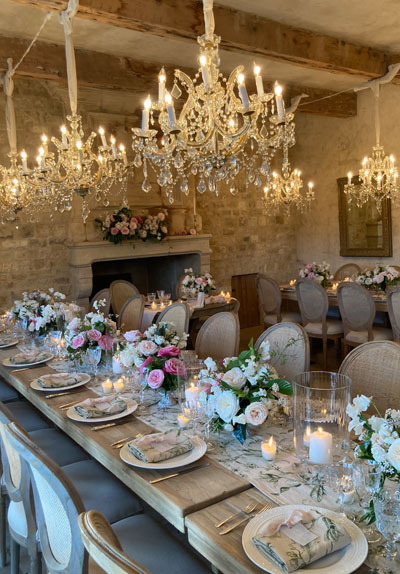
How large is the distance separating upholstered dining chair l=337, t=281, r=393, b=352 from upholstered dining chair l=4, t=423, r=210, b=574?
11.7ft

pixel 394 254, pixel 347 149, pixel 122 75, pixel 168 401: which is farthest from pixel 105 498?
pixel 347 149

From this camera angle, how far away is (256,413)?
1.78 metres

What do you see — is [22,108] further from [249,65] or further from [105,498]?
[105,498]

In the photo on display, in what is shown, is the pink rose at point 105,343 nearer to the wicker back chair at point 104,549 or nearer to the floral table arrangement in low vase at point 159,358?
the floral table arrangement in low vase at point 159,358

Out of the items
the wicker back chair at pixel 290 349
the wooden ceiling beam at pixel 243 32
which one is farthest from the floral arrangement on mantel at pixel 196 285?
the wicker back chair at pixel 290 349

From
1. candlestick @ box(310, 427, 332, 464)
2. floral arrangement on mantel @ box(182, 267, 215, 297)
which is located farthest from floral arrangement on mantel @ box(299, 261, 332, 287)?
candlestick @ box(310, 427, 332, 464)

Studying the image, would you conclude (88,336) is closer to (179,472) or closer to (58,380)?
(58,380)

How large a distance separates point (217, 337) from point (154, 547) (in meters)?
1.78

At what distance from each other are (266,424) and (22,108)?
542 centimetres

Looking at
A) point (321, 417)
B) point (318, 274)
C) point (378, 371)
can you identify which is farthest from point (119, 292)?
Answer: point (321, 417)

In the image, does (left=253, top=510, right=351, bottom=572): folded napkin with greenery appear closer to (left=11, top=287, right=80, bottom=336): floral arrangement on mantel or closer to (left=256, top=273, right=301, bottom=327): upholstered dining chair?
(left=11, top=287, right=80, bottom=336): floral arrangement on mantel

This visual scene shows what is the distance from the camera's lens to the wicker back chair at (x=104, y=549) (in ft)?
2.97

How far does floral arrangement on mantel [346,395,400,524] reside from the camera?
1.22 meters

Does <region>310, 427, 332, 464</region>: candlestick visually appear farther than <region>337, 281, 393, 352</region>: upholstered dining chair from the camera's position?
No
